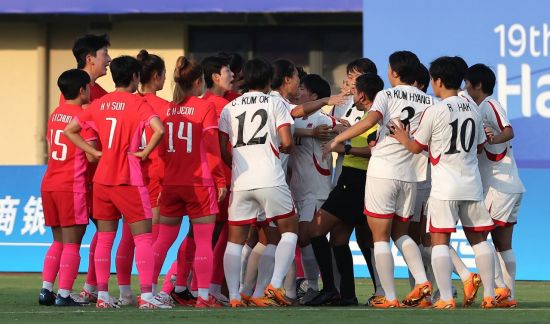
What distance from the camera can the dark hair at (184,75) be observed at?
10444 millimetres

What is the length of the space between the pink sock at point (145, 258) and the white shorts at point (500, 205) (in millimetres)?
2904

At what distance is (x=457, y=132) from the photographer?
10055 mm

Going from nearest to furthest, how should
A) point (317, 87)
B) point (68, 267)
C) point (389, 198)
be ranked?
point (389, 198), point (68, 267), point (317, 87)

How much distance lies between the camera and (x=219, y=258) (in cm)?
1124

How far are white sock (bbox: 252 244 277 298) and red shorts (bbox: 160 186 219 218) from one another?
0.68 metres

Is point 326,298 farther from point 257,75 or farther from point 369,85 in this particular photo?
point 257,75

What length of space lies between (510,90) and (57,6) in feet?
24.1

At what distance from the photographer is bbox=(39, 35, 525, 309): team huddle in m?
10.1

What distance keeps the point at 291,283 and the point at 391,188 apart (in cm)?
165

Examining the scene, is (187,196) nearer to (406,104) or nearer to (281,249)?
(281,249)

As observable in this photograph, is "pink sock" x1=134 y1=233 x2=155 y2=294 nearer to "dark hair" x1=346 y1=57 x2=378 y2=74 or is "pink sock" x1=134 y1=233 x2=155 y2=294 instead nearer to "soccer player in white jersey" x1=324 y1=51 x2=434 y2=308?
"soccer player in white jersey" x1=324 y1=51 x2=434 y2=308

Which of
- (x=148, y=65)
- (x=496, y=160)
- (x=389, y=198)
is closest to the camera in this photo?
(x=389, y=198)

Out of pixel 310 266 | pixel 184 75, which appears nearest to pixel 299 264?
pixel 310 266

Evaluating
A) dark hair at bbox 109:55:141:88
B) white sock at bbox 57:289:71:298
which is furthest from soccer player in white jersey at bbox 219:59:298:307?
white sock at bbox 57:289:71:298
